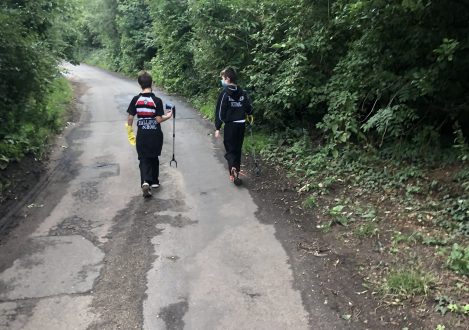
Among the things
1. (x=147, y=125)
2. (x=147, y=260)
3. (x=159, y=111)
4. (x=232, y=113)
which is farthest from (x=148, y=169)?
(x=147, y=260)

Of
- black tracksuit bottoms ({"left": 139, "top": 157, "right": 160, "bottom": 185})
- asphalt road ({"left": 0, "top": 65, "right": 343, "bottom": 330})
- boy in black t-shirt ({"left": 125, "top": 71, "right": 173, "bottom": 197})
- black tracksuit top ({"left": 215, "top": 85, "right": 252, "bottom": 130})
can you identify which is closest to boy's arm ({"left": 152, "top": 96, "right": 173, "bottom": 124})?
boy in black t-shirt ({"left": 125, "top": 71, "right": 173, "bottom": 197})

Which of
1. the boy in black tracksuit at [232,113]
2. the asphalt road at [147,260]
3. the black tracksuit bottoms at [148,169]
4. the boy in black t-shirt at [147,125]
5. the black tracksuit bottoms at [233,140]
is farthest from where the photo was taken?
the black tracksuit bottoms at [233,140]

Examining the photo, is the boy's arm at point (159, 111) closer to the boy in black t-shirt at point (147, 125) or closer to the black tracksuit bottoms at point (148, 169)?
the boy in black t-shirt at point (147, 125)

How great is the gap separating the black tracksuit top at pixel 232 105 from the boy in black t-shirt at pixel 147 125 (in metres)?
0.87

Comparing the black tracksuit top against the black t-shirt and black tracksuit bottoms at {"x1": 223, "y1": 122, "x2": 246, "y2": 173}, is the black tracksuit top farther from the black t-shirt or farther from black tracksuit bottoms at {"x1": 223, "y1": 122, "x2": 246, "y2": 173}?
the black t-shirt

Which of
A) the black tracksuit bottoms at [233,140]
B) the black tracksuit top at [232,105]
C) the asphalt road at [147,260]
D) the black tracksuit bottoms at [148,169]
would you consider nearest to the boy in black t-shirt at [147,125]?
the black tracksuit bottoms at [148,169]

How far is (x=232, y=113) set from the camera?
7887 millimetres

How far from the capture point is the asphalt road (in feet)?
14.3

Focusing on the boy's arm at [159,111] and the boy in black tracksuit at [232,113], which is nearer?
the boy's arm at [159,111]

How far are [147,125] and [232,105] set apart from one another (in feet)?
4.83

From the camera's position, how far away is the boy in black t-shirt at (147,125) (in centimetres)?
739

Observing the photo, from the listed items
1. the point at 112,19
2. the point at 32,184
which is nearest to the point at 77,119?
the point at 32,184

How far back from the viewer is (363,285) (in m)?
4.72

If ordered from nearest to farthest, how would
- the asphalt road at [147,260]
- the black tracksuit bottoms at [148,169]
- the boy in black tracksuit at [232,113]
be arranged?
the asphalt road at [147,260], the black tracksuit bottoms at [148,169], the boy in black tracksuit at [232,113]
